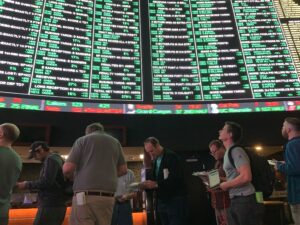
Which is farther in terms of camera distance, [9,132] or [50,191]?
[50,191]

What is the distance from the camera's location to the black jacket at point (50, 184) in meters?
3.19

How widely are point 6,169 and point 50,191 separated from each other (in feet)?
2.28

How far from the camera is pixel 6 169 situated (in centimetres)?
265

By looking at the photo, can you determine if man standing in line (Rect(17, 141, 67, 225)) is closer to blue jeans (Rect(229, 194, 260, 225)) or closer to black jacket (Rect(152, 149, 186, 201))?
black jacket (Rect(152, 149, 186, 201))

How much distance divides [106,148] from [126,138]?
120 inches

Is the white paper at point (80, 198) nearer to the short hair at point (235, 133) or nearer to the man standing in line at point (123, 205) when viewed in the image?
the short hair at point (235, 133)

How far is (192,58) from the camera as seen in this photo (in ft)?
20.8

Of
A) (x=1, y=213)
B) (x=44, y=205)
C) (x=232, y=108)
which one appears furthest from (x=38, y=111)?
(x=232, y=108)

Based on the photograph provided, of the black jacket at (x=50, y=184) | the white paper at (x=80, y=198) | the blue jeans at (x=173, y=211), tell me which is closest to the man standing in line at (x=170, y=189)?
the blue jeans at (x=173, y=211)

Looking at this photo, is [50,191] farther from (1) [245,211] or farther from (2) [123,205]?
(1) [245,211]

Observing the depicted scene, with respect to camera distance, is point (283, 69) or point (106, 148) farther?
point (283, 69)

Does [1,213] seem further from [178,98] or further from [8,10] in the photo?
[8,10]

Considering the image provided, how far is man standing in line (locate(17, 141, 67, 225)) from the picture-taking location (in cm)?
315

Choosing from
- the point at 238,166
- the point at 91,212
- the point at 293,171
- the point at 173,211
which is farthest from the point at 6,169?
the point at 293,171
